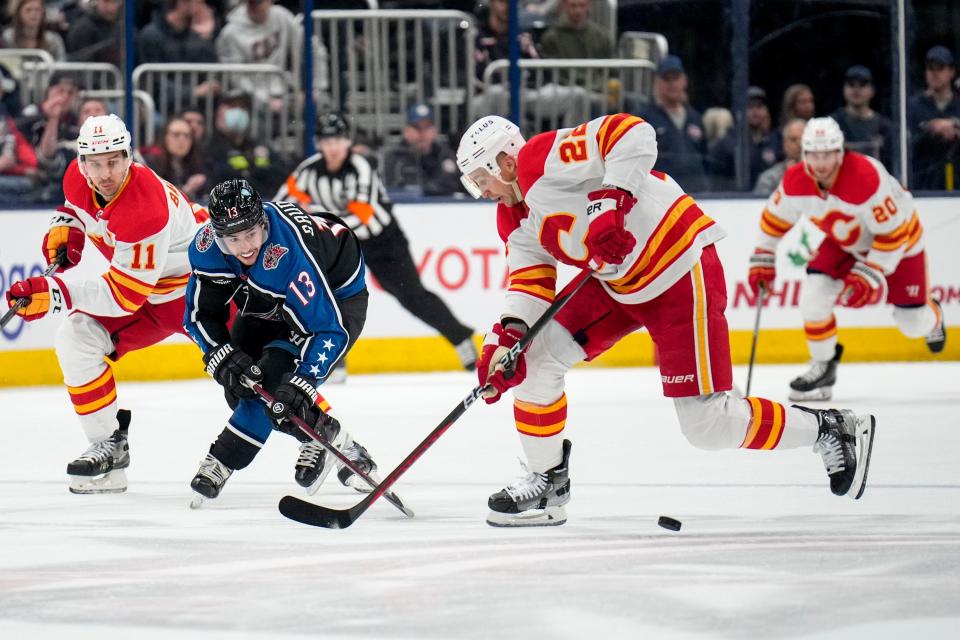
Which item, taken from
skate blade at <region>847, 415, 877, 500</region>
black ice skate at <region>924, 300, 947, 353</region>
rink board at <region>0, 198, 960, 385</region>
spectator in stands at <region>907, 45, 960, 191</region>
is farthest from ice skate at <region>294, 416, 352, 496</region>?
spectator in stands at <region>907, 45, 960, 191</region>

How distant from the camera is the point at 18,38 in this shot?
24.8 ft

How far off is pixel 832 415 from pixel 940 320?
3228 mm

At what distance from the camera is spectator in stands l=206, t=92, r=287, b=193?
7703mm

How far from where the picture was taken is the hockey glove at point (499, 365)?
3527 mm

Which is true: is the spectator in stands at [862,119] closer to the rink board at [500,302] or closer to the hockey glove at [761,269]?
Result: the rink board at [500,302]

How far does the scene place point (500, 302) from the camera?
7660 millimetres

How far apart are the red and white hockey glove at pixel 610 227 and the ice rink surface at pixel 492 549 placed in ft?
2.15

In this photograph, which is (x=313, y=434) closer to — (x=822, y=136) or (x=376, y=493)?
(x=376, y=493)

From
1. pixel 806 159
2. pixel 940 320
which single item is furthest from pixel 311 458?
pixel 940 320

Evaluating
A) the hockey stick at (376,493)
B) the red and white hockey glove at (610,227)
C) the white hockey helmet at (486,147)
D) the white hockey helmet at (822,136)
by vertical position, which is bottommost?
the hockey stick at (376,493)

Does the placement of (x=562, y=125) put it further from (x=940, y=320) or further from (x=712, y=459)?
(x=712, y=459)

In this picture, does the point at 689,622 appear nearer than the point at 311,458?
Yes

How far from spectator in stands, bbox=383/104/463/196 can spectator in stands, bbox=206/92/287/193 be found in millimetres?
581

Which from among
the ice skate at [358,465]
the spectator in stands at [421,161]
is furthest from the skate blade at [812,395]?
the ice skate at [358,465]
